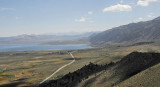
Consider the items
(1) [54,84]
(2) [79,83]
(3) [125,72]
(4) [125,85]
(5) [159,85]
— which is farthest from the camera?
(1) [54,84]

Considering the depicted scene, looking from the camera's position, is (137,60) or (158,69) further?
(137,60)

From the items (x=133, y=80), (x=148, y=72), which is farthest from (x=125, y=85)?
(x=148, y=72)

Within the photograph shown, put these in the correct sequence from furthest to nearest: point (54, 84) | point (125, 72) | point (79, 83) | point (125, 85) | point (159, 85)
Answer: point (54, 84)
point (79, 83)
point (125, 72)
point (125, 85)
point (159, 85)

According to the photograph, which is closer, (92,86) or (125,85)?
(125,85)

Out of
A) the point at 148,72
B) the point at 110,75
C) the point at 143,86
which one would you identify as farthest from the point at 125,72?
the point at 143,86

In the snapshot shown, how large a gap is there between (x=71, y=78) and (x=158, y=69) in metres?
34.4

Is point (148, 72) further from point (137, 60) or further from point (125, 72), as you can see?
point (137, 60)

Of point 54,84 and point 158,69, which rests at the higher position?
point 158,69

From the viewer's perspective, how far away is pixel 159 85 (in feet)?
104

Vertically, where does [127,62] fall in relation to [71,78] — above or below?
above

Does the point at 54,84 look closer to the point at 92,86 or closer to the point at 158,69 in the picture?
the point at 92,86

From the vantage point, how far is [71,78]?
2562 inches

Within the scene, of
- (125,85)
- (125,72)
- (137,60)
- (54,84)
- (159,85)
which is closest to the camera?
(159,85)

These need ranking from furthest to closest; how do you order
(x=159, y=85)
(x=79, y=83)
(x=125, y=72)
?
1. (x=79, y=83)
2. (x=125, y=72)
3. (x=159, y=85)
